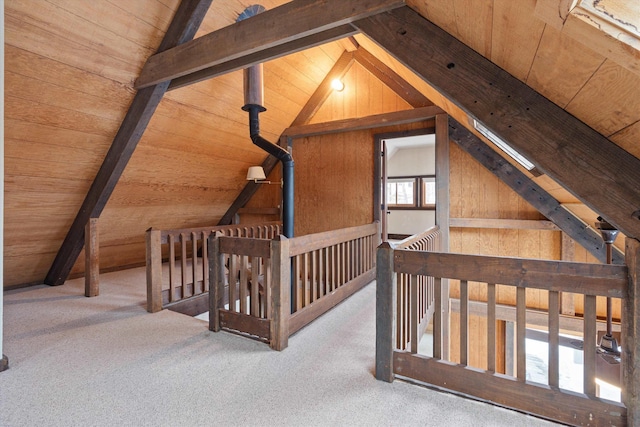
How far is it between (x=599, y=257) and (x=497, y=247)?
92cm

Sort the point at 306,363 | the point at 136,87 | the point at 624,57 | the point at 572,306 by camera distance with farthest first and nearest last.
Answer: the point at 572,306 → the point at 136,87 → the point at 306,363 → the point at 624,57

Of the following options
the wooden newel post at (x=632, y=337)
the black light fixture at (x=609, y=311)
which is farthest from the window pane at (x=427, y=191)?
the wooden newel post at (x=632, y=337)

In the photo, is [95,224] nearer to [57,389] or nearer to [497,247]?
[57,389]

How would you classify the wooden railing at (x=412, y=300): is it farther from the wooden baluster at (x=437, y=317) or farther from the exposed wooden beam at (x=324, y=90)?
the exposed wooden beam at (x=324, y=90)

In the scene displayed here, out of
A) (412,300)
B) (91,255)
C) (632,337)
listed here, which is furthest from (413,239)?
(91,255)

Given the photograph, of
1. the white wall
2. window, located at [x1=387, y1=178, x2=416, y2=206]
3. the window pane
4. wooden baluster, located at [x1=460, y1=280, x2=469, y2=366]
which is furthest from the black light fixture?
window, located at [x1=387, y1=178, x2=416, y2=206]

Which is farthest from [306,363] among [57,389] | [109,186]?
[109,186]

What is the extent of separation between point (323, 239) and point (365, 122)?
2121mm

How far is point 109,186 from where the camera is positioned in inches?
123

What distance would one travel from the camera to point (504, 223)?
3.53 m

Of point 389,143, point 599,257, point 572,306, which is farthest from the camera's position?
point 389,143

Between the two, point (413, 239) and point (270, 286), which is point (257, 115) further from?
point (413, 239)

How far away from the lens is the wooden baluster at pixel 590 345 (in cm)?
140

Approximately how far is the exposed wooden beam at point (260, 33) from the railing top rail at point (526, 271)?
1383 mm
